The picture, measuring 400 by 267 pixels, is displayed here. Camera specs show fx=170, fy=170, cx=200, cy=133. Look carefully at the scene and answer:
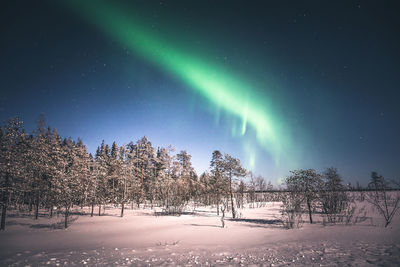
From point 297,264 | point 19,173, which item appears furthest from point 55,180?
point 297,264

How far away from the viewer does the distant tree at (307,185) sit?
18.3 m

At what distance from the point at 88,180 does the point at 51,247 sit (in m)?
16.2

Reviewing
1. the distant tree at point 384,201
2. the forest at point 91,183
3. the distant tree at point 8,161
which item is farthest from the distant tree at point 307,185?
the distant tree at point 8,161

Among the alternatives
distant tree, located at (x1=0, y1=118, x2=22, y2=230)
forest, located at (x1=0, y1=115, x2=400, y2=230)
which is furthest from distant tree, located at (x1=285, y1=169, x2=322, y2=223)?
distant tree, located at (x1=0, y1=118, x2=22, y2=230)

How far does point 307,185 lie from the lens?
1850 cm

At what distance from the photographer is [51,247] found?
11062 mm

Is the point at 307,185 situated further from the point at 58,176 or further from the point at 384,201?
the point at 58,176

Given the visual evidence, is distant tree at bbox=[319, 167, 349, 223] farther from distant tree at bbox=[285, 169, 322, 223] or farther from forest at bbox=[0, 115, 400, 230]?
distant tree at bbox=[285, 169, 322, 223]

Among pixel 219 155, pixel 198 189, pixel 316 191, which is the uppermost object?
pixel 219 155

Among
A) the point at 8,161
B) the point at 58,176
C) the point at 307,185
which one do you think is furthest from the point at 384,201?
the point at 8,161

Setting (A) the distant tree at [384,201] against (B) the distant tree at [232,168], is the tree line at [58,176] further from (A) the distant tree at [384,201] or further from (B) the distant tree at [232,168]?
(A) the distant tree at [384,201]

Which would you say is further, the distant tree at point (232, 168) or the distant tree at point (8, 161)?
the distant tree at point (232, 168)

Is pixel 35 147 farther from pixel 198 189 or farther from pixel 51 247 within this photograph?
pixel 198 189

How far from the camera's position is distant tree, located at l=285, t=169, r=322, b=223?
18281mm
